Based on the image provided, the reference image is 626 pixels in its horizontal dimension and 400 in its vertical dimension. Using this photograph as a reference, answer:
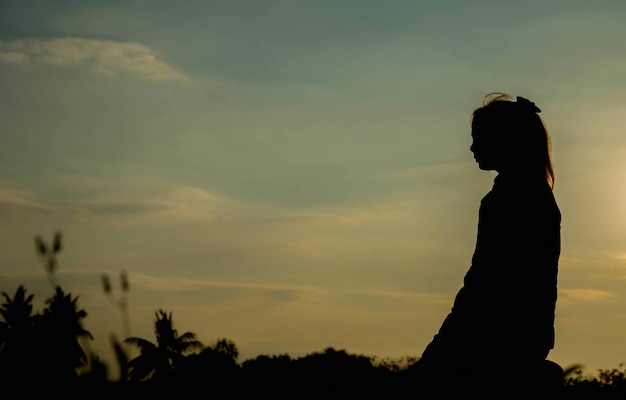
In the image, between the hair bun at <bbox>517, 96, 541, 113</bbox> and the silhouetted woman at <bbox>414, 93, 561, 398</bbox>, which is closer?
the silhouetted woman at <bbox>414, 93, 561, 398</bbox>

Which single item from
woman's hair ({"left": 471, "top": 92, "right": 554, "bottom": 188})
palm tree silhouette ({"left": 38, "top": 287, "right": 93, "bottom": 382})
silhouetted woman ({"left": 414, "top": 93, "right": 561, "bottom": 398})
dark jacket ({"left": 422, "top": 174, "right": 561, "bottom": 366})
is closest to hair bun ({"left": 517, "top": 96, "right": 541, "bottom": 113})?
woman's hair ({"left": 471, "top": 92, "right": 554, "bottom": 188})

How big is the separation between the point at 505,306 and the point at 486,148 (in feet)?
3.02

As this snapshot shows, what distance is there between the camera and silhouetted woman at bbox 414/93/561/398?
3889 millimetres

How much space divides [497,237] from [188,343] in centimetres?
8485

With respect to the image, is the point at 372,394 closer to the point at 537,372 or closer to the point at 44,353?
the point at 537,372

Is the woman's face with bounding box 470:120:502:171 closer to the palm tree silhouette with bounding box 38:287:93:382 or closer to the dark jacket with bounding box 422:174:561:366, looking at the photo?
the dark jacket with bounding box 422:174:561:366

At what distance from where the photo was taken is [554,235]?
4109mm

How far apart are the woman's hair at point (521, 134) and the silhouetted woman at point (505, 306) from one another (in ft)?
0.39

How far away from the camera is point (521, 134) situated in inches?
170

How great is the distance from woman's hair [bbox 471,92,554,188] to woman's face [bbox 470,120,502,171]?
0.02 m

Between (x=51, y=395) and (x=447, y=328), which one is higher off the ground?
(x=447, y=328)

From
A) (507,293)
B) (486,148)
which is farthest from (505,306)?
(486,148)

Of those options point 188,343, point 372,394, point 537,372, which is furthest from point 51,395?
point 188,343

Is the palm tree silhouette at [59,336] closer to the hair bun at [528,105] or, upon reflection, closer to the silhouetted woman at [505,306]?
the silhouetted woman at [505,306]
